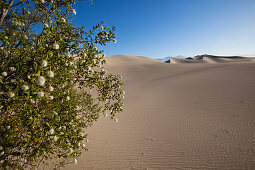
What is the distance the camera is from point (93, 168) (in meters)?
3.72

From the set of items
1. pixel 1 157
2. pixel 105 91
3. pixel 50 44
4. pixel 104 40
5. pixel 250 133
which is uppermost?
pixel 104 40

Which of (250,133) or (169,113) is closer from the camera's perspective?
(250,133)

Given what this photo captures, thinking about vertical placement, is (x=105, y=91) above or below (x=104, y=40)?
below

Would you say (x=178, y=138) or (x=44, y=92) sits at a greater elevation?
(x=44, y=92)

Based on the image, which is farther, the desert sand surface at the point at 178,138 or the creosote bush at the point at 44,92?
the desert sand surface at the point at 178,138

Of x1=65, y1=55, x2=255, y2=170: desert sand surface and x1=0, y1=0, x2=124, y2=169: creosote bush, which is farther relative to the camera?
x1=65, y1=55, x2=255, y2=170: desert sand surface

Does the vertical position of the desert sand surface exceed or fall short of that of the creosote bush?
it falls short

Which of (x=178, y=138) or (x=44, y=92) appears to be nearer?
(x=44, y=92)

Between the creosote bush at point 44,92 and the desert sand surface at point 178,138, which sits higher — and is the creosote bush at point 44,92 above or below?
above

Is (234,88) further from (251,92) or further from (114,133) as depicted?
(114,133)

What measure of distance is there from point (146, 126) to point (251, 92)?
27.8 ft

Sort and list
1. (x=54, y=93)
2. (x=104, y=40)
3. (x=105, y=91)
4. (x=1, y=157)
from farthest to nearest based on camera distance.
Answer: (x=105, y=91), (x=104, y=40), (x=54, y=93), (x=1, y=157)

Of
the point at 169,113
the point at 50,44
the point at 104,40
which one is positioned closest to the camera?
the point at 50,44

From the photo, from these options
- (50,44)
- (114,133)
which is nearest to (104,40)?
(50,44)
